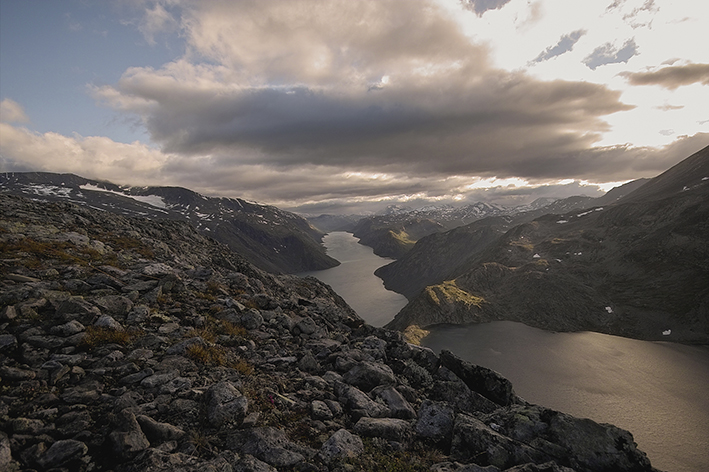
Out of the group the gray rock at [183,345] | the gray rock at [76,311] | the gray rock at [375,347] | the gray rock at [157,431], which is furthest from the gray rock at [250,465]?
the gray rock at [375,347]

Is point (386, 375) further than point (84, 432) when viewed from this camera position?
Yes

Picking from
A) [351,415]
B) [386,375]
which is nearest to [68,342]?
[351,415]

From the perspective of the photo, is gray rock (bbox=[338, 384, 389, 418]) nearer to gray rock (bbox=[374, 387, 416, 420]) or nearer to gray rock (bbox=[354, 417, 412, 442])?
gray rock (bbox=[374, 387, 416, 420])

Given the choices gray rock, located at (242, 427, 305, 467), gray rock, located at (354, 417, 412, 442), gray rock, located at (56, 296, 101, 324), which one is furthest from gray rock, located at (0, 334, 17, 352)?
gray rock, located at (354, 417, 412, 442)

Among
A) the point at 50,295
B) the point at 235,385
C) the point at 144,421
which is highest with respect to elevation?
the point at 50,295

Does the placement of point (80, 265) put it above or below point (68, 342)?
above

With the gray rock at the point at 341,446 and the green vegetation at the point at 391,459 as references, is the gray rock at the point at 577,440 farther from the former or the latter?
the gray rock at the point at 341,446

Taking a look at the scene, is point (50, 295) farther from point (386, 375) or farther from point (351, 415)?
point (386, 375)
